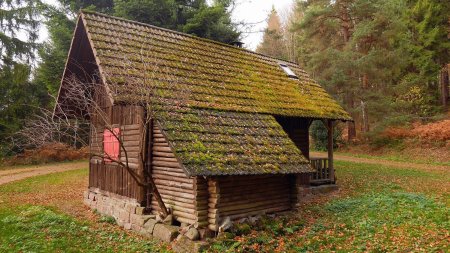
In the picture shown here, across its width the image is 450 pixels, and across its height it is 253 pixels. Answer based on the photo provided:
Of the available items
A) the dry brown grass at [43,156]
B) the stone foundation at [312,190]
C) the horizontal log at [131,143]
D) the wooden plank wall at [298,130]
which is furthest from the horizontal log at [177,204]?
the dry brown grass at [43,156]

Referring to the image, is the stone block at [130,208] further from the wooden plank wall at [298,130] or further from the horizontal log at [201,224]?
the wooden plank wall at [298,130]

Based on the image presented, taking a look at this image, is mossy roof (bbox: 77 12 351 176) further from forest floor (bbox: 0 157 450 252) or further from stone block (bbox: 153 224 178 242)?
stone block (bbox: 153 224 178 242)

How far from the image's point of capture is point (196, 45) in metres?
13.8

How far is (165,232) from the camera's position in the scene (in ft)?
28.9

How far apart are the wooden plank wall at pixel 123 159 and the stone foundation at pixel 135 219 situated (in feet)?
0.85

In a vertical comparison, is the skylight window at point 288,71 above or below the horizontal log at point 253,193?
above

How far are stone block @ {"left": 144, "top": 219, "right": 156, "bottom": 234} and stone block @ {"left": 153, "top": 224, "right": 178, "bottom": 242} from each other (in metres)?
0.14

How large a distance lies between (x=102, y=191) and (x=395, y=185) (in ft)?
40.7

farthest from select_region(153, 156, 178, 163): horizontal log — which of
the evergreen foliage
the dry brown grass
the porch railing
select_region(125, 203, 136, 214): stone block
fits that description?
the evergreen foliage

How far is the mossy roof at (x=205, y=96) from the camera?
8.84m

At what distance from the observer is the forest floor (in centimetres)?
825

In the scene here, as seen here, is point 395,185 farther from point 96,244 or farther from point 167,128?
point 96,244

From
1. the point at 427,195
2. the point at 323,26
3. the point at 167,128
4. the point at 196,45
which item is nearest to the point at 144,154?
the point at 167,128

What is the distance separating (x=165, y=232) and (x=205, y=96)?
441 centimetres
